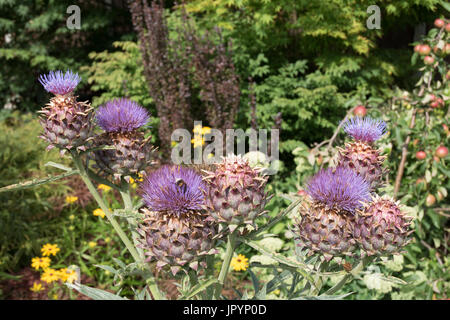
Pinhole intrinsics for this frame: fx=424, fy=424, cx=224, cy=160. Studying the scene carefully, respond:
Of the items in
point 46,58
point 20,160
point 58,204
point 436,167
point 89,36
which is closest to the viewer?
point 436,167

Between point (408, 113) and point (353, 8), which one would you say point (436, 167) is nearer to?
point (408, 113)

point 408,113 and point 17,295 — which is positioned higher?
point 408,113

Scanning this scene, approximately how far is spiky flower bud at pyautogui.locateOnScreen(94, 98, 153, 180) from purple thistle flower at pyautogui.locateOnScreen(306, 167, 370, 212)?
57 cm

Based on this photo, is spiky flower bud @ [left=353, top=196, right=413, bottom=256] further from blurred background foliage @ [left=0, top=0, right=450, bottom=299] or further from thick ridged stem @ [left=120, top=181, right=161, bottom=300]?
blurred background foliage @ [left=0, top=0, right=450, bottom=299]

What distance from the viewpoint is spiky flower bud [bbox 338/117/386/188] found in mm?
1381

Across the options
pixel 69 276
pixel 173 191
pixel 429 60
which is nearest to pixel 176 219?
pixel 173 191

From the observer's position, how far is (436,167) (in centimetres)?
291

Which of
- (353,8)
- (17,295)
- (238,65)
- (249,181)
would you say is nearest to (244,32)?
(238,65)

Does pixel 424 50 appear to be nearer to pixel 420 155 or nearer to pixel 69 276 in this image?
pixel 420 155

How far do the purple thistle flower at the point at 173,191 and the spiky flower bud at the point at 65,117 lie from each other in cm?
31

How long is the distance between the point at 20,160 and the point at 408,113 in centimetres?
369

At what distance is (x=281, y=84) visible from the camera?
16.4 feet

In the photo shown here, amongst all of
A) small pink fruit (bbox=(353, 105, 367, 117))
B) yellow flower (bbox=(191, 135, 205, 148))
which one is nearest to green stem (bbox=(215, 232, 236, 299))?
small pink fruit (bbox=(353, 105, 367, 117))

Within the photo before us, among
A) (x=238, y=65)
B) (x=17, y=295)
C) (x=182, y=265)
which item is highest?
(x=238, y=65)
